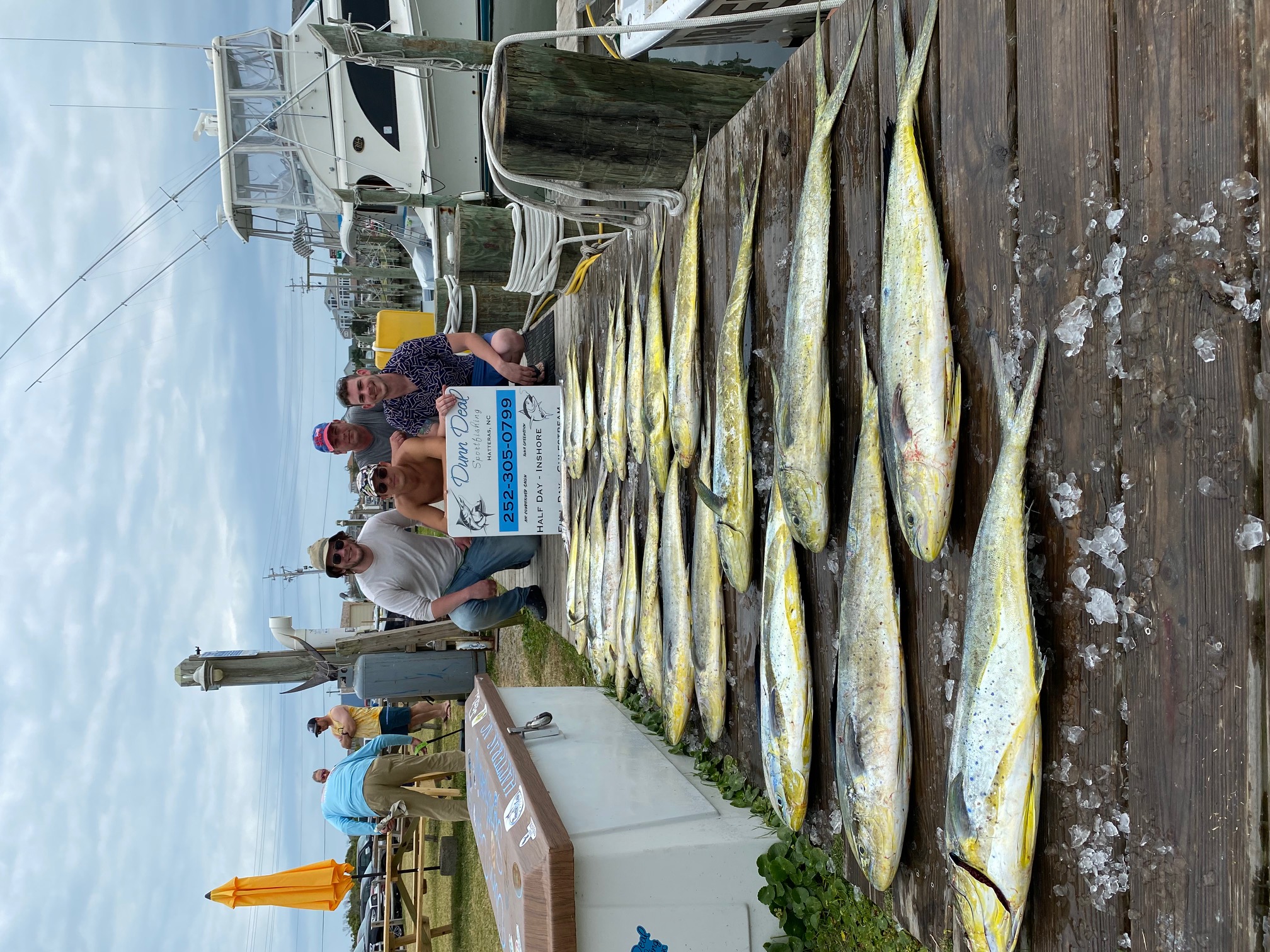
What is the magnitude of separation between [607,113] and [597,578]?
2380 millimetres

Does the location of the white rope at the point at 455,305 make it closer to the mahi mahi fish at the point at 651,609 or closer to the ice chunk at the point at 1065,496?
the mahi mahi fish at the point at 651,609

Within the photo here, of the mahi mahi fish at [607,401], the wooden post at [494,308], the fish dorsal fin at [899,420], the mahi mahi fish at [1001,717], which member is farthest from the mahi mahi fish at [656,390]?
the wooden post at [494,308]

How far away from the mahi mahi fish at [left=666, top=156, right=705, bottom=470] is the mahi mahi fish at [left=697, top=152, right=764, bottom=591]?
13.8 inches

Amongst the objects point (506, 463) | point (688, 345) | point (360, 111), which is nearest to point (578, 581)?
point (506, 463)

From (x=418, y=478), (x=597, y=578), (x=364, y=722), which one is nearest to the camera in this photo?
(x=597, y=578)

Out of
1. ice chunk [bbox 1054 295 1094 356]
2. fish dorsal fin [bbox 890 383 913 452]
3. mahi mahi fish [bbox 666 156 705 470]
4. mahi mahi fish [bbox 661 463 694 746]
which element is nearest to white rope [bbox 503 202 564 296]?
mahi mahi fish [bbox 666 156 705 470]

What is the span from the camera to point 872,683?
1819 millimetres

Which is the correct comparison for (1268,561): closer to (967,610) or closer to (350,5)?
(967,610)

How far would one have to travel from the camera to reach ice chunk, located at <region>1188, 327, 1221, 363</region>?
45.9 inches

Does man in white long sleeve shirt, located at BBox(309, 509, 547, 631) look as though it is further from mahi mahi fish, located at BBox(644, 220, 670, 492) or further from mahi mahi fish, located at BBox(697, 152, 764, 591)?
mahi mahi fish, located at BBox(697, 152, 764, 591)

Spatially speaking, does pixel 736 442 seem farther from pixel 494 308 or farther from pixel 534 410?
pixel 494 308

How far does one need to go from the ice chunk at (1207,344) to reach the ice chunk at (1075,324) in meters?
0.19

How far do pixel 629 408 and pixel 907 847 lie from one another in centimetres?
240

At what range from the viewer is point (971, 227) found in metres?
1.62
